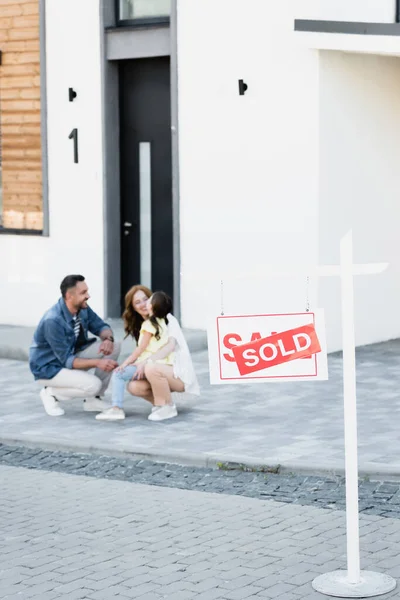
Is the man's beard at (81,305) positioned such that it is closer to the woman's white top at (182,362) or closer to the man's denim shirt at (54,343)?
the man's denim shirt at (54,343)

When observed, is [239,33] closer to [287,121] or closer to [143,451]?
[287,121]

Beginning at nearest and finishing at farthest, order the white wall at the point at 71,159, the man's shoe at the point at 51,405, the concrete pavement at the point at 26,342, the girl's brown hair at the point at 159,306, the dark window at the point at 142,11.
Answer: the girl's brown hair at the point at 159,306 < the man's shoe at the point at 51,405 < the concrete pavement at the point at 26,342 < the dark window at the point at 142,11 < the white wall at the point at 71,159

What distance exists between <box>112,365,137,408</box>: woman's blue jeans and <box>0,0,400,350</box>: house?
3263 millimetres

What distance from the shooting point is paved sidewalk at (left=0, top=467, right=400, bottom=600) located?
22.0 ft

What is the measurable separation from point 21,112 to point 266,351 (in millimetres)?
10256

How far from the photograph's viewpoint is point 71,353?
11.3m

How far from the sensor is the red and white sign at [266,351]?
6.73 meters

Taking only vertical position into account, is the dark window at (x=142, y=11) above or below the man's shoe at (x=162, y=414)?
above

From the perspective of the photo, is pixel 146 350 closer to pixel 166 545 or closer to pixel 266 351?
pixel 166 545

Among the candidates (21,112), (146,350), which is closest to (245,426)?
(146,350)

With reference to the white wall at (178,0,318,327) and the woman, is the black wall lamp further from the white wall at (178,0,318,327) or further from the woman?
the woman

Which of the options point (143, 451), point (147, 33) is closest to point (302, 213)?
point (147, 33)

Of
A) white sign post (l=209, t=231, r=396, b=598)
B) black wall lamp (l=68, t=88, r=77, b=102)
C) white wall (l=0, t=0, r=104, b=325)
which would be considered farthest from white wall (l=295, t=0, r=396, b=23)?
white sign post (l=209, t=231, r=396, b=598)

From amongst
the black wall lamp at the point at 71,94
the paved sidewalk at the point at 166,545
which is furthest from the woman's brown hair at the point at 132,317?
the black wall lamp at the point at 71,94
